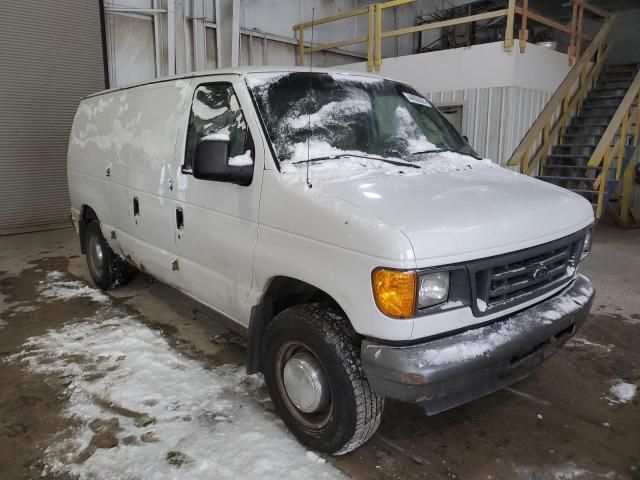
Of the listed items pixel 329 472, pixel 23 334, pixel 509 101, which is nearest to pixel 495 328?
pixel 329 472

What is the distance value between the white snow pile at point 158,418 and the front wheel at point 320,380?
161 mm

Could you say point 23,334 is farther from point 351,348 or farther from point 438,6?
point 438,6

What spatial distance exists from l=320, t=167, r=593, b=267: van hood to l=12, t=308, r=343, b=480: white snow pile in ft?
4.36

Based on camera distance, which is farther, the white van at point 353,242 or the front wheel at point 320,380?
the front wheel at point 320,380

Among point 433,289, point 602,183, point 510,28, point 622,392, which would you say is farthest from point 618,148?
point 433,289

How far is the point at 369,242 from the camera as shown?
2230 millimetres

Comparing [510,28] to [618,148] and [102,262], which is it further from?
[102,262]

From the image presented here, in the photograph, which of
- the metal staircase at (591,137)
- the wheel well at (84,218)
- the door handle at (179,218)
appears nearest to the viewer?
the door handle at (179,218)

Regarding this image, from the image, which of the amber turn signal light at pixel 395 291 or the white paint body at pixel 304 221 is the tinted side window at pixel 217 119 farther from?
the amber turn signal light at pixel 395 291

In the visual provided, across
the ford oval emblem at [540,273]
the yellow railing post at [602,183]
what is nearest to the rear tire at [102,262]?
the ford oval emblem at [540,273]


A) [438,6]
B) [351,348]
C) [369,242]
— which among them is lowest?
[351,348]

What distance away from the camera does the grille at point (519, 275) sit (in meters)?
2.37

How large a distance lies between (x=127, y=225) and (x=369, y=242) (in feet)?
9.73

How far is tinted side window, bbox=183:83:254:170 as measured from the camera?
3096 mm
